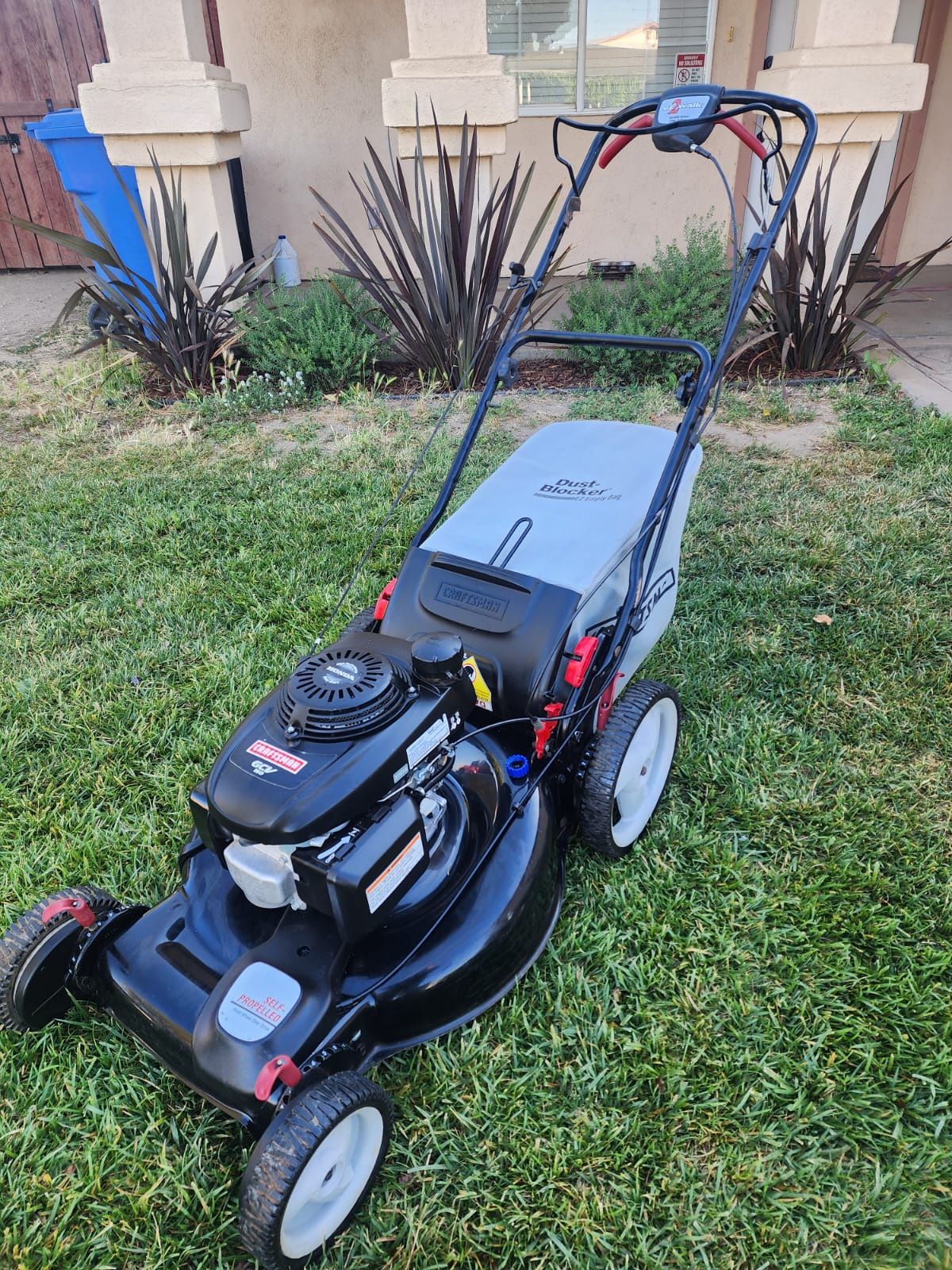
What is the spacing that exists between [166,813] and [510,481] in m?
1.19

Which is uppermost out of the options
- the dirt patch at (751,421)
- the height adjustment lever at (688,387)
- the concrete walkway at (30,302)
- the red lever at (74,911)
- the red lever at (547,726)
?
the height adjustment lever at (688,387)

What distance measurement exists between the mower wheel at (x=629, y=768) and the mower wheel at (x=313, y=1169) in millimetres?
712

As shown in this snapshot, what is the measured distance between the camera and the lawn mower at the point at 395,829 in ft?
4.50

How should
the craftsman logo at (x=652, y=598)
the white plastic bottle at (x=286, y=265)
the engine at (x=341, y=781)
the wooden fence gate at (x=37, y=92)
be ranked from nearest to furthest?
the engine at (x=341, y=781) < the craftsman logo at (x=652, y=598) < the white plastic bottle at (x=286, y=265) < the wooden fence gate at (x=37, y=92)

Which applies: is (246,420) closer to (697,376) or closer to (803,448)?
(803,448)

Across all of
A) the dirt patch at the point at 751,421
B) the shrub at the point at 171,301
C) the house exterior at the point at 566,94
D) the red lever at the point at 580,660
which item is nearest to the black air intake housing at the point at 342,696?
the red lever at the point at 580,660

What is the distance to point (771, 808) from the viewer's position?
7.13 ft

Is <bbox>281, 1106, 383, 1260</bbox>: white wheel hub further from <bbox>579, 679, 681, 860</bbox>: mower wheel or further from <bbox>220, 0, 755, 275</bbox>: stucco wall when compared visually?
<bbox>220, 0, 755, 275</bbox>: stucco wall

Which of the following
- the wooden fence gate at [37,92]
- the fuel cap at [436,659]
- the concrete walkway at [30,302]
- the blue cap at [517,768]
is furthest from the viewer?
the wooden fence gate at [37,92]

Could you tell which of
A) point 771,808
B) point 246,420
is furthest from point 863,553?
point 246,420

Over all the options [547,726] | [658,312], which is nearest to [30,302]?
[658,312]

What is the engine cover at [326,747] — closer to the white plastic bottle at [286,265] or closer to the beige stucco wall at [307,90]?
the white plastic bottle at [286,265]

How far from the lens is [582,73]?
6.77m

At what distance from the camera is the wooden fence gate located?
302 inches
